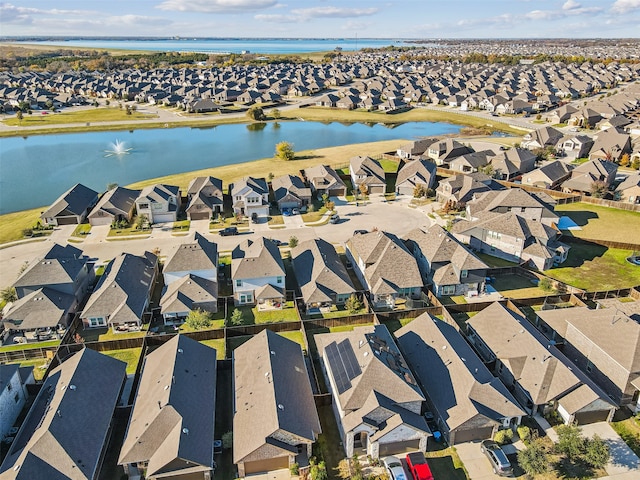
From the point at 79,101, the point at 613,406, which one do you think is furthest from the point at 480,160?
the point at 79,101

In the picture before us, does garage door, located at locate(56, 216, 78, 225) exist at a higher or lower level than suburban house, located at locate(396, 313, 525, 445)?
higher

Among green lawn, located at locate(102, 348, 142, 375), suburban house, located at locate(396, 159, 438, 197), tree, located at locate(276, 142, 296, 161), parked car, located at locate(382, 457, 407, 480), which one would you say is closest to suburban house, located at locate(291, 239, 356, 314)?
green lawn, located at locate(102, 348, 142, 375)

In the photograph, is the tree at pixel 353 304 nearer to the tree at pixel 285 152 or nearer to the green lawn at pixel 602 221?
the green lawn at pixel 602 221

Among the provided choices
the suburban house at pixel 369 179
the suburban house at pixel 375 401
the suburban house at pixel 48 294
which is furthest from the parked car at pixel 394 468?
the suburban house at pixel 369 179

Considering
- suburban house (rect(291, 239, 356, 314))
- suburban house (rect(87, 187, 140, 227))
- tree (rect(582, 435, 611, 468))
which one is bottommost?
tree (rect(582, 435, 611, 468))

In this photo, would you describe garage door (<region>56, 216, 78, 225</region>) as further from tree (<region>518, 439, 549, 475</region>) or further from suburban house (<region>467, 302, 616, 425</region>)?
tree (<region>518, 439, 549, 475</region>)

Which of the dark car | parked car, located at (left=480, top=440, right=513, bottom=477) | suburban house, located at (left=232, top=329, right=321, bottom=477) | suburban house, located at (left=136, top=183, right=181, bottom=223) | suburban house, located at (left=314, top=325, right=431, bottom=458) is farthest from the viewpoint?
suburban house, located at (left=136, top=183, right=181, bottom=223)
